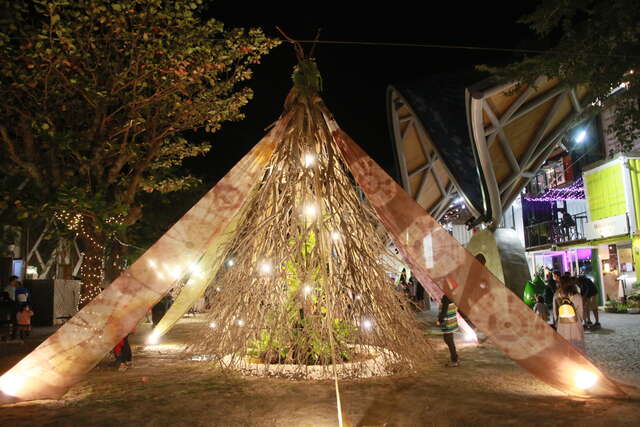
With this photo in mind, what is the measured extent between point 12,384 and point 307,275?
3384mm

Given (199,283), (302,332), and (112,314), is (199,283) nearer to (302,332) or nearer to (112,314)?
(302,332)

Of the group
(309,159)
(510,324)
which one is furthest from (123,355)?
(510,324)

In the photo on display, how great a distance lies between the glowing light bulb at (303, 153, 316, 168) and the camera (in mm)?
6664

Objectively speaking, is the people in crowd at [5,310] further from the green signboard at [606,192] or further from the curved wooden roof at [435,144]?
the green signboard at [606,192]

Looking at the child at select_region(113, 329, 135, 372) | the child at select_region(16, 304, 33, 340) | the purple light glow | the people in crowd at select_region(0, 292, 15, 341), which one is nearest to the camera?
the child at select_region(113, 329, 135, 372)

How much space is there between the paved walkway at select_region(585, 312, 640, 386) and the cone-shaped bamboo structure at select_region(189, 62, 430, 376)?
8.93 ft

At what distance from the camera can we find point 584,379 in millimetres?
5051

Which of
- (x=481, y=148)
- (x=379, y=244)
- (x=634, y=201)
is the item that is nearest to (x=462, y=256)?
(x=379, y=244)

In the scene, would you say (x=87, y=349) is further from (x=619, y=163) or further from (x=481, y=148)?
(x=619, y=163)

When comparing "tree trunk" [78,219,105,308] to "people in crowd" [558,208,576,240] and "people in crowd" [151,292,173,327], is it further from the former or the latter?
"people in crowd" [558,208,576,240]

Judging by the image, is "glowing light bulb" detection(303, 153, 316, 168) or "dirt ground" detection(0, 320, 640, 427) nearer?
"dirt ground" detection(0, 320, 640, 427)

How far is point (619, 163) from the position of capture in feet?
58.1

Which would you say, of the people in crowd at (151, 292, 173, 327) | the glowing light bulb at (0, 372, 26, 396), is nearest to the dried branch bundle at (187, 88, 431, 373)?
the glowing light bulb at (0, 372, 26, 396)

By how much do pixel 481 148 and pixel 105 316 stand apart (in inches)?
471
